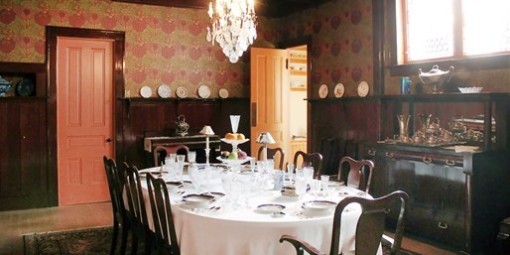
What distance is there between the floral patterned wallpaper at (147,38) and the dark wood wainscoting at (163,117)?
179 millimetres

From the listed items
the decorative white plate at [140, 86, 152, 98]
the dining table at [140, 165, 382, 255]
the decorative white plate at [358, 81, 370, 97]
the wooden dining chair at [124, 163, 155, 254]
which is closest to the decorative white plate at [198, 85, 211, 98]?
the decorative white plate at [140, 86, 152, 98]

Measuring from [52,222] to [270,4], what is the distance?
13.6ft

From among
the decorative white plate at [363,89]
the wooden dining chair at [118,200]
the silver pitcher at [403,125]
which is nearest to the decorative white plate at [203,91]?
the decorative white plate at [363,89]

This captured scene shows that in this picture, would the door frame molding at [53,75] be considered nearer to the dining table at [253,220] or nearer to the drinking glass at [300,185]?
the dining table at [253,220]

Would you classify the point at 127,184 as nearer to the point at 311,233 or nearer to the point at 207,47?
the point at 311,233

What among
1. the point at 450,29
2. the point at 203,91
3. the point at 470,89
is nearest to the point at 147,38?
the point at 203,91

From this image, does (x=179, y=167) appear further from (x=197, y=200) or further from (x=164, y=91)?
(x=164, y=91)

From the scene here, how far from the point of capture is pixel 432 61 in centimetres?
475

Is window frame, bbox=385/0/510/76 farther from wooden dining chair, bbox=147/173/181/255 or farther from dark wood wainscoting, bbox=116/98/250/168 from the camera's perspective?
wooden dining chair, bbox=147/173/181/255

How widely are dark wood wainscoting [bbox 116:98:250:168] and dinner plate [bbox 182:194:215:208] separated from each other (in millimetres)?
3279

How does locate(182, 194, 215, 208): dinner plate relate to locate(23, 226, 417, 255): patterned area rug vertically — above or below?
above

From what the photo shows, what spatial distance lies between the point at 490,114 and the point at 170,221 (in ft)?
9.30

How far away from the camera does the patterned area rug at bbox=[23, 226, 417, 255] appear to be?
13.0 feet

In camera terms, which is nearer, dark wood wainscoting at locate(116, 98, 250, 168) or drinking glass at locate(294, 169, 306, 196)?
drinking glass at locate(294, 169, 306, 196)
